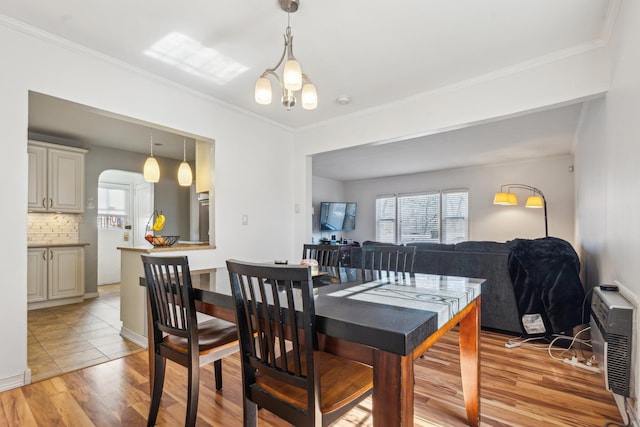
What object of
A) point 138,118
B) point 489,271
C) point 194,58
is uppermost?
point 194,58

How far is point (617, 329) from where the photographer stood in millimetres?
1701

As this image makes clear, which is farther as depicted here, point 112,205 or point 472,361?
point 112,205

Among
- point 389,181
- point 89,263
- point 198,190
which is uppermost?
point 389,181

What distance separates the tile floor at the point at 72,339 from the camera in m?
2.53

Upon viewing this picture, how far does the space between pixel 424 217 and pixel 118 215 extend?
262 inches

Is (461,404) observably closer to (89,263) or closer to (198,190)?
(198,190)

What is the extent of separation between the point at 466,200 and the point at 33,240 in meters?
7.73

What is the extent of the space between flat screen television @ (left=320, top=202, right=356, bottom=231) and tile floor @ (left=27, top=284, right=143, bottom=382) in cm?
469

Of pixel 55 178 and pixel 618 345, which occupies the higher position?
pixel 55 178

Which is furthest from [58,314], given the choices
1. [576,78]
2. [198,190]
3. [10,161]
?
[576,78]

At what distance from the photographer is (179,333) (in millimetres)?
1611

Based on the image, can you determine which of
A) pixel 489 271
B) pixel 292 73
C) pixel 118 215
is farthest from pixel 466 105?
pixel 118 215

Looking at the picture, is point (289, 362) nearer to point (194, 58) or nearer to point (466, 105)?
point (194, 58)

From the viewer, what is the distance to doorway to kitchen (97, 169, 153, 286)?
6.22m
